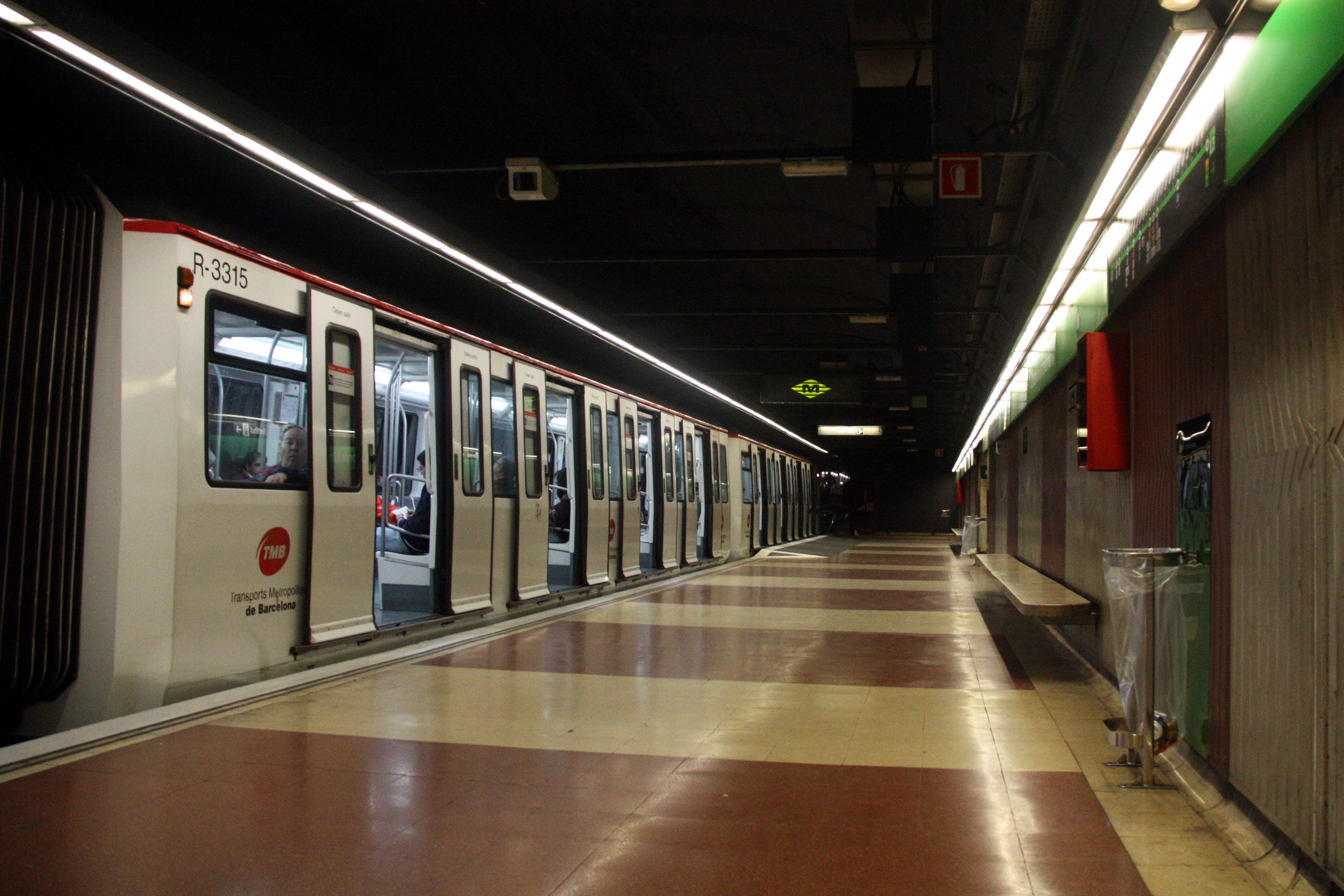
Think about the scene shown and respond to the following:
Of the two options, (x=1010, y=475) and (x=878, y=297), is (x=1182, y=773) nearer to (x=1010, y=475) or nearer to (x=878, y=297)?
(x=1010, y=475)

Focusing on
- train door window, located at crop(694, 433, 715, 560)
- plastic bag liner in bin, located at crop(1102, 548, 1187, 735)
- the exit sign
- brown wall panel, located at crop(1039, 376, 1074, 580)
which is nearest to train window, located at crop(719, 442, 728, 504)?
train door window, located at crop(694, 433, 715, 560)

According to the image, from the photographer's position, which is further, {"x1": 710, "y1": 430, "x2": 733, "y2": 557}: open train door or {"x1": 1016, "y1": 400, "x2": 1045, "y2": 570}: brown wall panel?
{"x1": 710, "y1": 430, "x2": 733, "y2": 557}: open train door

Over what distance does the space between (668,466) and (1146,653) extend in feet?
36.4

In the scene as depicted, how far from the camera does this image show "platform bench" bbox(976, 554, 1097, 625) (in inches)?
260

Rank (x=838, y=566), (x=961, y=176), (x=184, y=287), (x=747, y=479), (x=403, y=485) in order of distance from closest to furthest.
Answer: (x=184, y=287)
(x=961, y=176)
(x=403, y=485)
(x=838, y=566)
(x=747, y=479)

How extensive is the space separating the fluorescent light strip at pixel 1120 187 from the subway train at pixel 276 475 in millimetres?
4540

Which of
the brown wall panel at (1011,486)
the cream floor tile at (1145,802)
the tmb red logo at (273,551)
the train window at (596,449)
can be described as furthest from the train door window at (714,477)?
the cream floor tile at (1145,802)

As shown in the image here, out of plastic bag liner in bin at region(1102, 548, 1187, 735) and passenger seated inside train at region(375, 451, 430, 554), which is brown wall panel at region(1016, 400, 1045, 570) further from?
plastic bag liner in bin at region(1102, 548, 1187, 735)

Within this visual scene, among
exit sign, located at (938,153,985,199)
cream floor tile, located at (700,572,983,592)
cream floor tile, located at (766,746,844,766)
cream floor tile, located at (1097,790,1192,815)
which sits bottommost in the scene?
cream floor tile, located at (700,572,983,592)

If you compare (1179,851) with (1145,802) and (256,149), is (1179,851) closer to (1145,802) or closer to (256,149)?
(1145,802)

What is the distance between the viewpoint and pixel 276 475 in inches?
239

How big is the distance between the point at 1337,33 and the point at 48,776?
4.91 m

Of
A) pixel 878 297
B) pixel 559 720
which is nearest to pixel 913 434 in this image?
pixel 878 297

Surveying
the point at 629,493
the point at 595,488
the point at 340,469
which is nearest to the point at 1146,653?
the point at 340,469
